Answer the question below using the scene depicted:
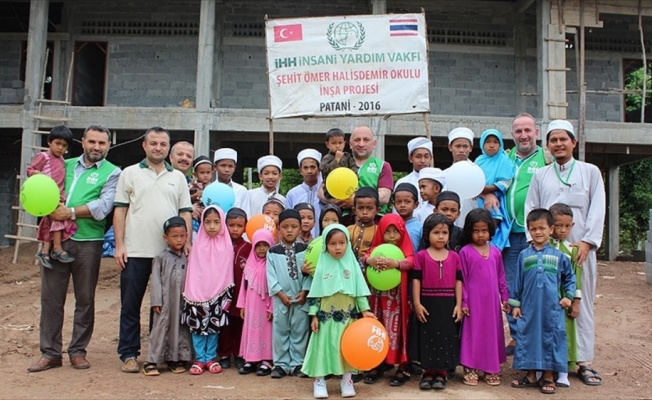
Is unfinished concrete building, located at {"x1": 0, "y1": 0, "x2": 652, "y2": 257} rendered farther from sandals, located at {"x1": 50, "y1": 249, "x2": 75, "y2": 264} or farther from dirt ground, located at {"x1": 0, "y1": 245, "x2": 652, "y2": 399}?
sandals, located at {"x1": 50, "y1": 249, "x2": 75, "y2": 264}

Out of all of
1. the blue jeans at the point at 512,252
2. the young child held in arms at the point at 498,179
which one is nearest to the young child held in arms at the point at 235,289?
the young child held in arms at the point at 498,179

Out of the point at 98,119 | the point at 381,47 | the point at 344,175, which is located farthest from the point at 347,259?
the point at 98,119

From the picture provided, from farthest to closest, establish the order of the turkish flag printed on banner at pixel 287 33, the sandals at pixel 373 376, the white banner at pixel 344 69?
the turkish flag printed on banner at pixel 287 33
the white banner at pixel 344 69
the sandals at pixel 373 376

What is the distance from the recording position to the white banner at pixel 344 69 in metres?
6.44

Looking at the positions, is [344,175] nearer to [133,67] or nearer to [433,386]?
[433,386]

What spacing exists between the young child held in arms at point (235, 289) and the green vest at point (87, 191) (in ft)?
3.10

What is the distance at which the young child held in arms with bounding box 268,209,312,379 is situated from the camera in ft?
12.5

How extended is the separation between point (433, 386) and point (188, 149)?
8.52 feet

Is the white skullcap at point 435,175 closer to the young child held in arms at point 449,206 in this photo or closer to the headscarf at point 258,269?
the young child held in arms at point 449,206

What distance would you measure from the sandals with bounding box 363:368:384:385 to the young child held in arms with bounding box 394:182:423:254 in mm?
854

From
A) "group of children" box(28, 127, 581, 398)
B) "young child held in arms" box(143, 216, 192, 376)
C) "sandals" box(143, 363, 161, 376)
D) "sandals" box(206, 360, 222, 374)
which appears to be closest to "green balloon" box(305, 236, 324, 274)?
"group of children" box(28, 127, 581, 398)

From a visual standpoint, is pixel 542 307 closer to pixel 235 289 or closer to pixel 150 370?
pixel 235 289

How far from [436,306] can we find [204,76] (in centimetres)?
722

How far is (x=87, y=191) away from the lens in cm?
407
